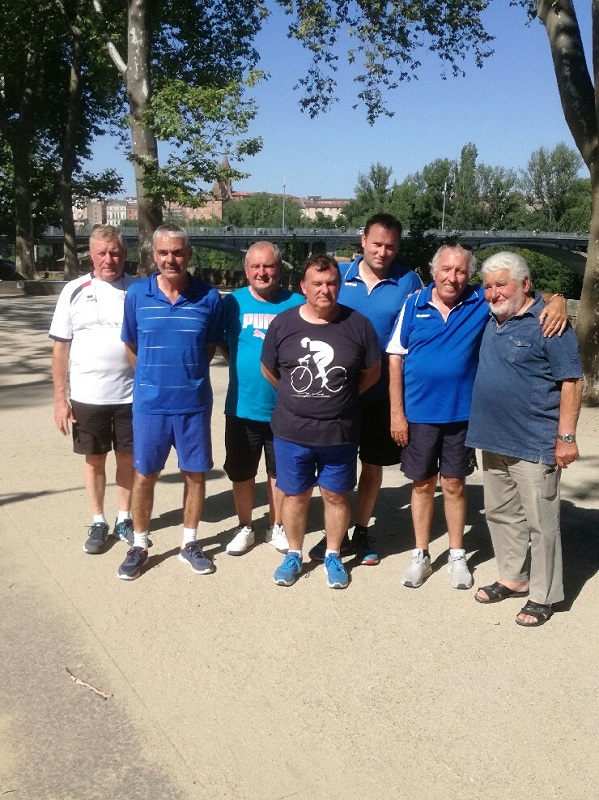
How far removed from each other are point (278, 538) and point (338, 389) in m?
1.14

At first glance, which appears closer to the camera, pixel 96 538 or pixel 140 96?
pixel 96 538

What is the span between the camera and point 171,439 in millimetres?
4238

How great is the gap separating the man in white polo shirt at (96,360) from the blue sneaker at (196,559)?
430 millimetres

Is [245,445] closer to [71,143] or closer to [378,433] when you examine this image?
[378,433]

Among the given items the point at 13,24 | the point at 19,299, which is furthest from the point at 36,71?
the point at 19,299

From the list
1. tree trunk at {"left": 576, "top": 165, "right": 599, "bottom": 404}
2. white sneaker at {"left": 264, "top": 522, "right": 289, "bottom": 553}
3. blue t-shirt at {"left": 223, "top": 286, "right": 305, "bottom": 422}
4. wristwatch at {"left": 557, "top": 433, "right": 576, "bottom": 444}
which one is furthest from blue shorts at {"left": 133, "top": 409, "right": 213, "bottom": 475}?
tree trunk at {"left": 576, "top": 165, "right": 599, "bottom": 404}

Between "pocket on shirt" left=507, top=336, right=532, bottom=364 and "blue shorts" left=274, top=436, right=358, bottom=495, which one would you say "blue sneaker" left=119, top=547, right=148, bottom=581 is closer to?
"blue shorts" left=274, top=436, right=358, bottom=495

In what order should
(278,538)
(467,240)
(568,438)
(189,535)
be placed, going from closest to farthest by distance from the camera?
(568,438), (189,535), (278,538), (467,240)

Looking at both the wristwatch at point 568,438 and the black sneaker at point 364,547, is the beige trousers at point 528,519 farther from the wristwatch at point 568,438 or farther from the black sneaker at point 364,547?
the black sneaker at point 364,547

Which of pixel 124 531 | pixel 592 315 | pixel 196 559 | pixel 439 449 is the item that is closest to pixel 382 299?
pixel 439 449

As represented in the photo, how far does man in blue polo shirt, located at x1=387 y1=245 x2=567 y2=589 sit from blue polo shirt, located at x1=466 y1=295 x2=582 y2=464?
6.9 inches

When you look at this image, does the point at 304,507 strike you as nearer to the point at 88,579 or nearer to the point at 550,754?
the point at 88,579

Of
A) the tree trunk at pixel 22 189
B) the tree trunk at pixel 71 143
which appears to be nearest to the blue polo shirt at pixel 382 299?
the tree trunk at pixel 71 143

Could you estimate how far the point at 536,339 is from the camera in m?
3.64
